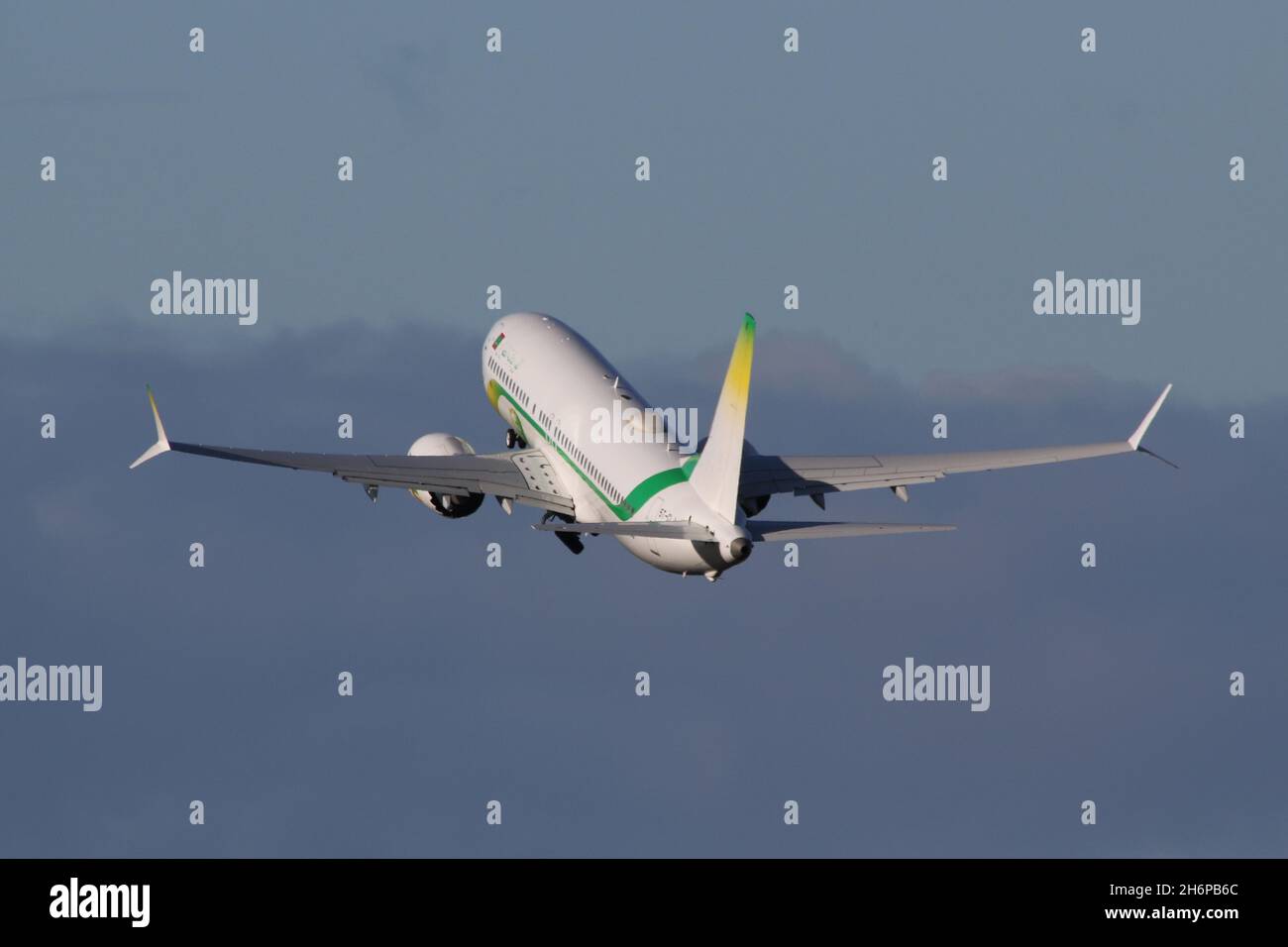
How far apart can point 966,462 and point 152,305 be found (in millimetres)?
29408

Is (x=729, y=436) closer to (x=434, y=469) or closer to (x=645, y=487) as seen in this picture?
(x=645, y=487)

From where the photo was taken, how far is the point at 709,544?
3716 inches

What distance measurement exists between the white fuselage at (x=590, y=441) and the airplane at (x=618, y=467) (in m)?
0.07

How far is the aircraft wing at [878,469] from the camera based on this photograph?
10588 centimetres

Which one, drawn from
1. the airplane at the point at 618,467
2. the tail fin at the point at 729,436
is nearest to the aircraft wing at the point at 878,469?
the airplane at the point at 618,467

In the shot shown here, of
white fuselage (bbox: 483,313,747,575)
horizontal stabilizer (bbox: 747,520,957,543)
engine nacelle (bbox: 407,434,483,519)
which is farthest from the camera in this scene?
engine nacelle (bbox: 407,434,483,519)

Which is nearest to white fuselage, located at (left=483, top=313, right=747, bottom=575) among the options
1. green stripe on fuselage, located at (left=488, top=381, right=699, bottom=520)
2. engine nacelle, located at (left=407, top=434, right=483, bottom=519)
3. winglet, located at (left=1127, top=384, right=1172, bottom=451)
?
green stripe on fuselage, located at (left=488, top=381, right=699, bottom=520)

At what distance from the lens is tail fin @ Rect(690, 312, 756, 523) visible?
93000 millimetres

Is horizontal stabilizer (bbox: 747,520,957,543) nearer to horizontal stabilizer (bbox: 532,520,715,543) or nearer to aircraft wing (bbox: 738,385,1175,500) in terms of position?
horizontal stabilizer (bbox: 532,520,715,543)

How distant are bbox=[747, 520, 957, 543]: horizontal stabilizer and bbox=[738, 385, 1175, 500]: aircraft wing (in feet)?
37.7

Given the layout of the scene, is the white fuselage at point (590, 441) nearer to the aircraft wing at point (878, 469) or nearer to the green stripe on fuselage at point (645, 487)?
the green stripe on fuselage at point (645, 487)

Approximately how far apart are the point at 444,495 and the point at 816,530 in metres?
23.1

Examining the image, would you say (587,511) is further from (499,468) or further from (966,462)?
(966,462)
